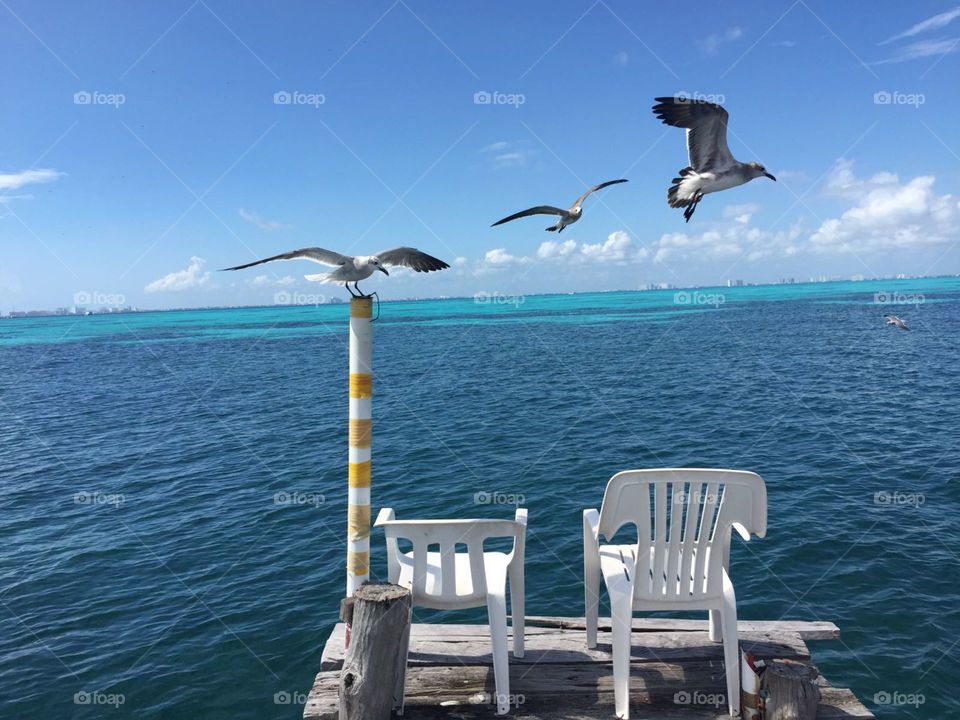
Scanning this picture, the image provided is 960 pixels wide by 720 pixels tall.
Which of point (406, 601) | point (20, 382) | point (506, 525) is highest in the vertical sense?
point (506, 525)

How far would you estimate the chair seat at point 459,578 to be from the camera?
5020 mm

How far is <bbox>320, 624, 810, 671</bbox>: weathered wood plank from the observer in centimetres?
548

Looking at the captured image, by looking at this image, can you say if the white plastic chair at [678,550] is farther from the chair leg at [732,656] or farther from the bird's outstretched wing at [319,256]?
the bird's outstretched wing at [319,256]

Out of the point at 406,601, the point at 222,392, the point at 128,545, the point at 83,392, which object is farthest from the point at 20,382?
the point at 406,601

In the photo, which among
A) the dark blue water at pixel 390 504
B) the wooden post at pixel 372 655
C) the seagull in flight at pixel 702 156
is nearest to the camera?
the wooden post at pixel 372 655

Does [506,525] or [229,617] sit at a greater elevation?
[506,525]

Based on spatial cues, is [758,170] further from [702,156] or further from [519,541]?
[519,541]

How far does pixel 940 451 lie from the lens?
1572 centimetres

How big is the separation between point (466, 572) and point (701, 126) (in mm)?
4867

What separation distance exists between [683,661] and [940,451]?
14.4 meters

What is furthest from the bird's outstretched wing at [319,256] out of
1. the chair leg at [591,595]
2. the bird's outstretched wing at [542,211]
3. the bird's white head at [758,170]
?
the bird's white head at [758,170]

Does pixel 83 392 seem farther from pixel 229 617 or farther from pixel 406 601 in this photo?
pixel 406 601

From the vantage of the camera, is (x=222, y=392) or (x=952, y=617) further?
(x=222, y=392)

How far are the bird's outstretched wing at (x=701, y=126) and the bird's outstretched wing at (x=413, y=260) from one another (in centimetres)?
268
